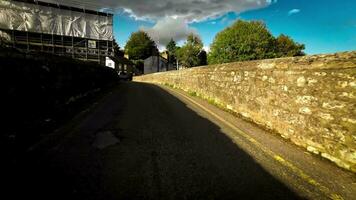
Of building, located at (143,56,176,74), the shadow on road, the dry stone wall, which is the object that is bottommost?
the shadow on road

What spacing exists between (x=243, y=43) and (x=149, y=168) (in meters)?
57.5

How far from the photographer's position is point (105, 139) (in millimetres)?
4527

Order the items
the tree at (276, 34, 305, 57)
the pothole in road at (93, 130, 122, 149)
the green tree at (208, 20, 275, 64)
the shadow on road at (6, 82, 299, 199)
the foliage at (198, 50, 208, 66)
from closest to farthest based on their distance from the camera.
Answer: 1. the shadow on road at (6, 82, 299, 199)
2. the pothole in road at (93, 130, 122, 149)
3. the green tree at (208, 20, 275, 64)
4. the tree at (276, 34, 305, 57)
5. the foliage at (198, 50, 208, 66)

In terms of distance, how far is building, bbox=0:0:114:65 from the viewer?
40031 millimetres

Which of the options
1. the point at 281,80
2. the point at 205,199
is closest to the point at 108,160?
the point at 205,199

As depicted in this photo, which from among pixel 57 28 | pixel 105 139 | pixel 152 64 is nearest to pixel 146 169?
pixel 105 139

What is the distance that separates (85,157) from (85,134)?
131 cm

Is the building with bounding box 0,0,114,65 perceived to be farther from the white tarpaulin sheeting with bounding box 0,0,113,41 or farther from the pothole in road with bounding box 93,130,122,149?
the pothole in road with bounding box 93,130,122,149

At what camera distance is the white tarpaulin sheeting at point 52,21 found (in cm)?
3994

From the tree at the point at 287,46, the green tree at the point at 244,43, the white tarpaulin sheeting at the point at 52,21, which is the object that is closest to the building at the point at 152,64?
the green tree at the point at 244,43

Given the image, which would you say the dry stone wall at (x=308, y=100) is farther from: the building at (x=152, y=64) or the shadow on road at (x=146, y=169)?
the building at (x=152, y=64)

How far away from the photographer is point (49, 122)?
17.6ft

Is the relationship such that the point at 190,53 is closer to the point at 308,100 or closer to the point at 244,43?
the point at 244,43

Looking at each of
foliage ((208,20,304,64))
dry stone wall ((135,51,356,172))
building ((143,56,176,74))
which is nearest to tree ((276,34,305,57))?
foliage ((208,20,304,64))
